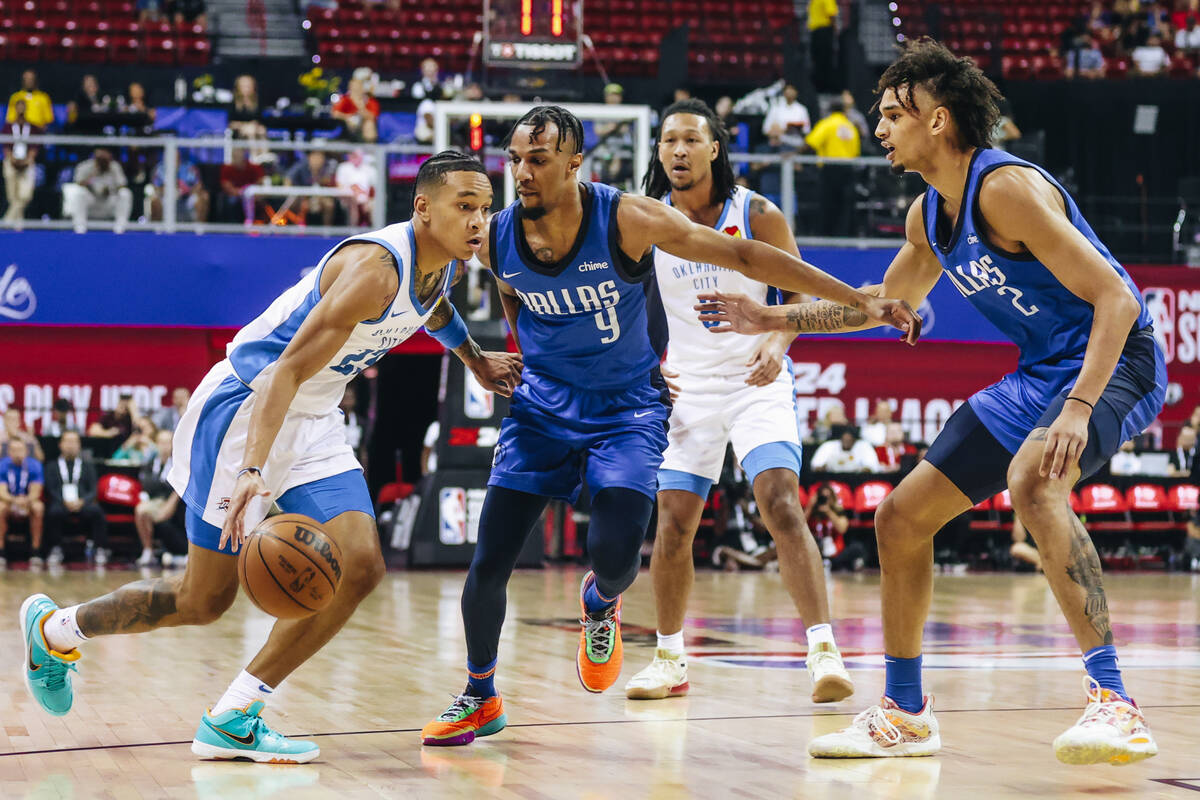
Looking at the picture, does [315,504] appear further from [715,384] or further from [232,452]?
[715,384]


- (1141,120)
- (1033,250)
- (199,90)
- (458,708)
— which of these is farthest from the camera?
(1141,120)

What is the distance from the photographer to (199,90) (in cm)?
1803

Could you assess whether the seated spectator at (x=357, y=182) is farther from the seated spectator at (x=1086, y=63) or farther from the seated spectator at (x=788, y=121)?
the seated spectator at (x=1086, y=63)

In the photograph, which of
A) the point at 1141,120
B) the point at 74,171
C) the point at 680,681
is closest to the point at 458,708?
the point at 680,681

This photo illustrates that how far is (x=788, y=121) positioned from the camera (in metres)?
16.2

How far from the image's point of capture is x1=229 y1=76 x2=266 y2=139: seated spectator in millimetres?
14703

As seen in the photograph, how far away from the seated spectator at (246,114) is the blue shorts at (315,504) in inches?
427

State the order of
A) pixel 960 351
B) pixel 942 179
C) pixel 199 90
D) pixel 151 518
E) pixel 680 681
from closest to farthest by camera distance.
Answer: pixel 942 179 → pixel 680 681 → pixel 151 518 → pixel 960 351 → pixel 199 90

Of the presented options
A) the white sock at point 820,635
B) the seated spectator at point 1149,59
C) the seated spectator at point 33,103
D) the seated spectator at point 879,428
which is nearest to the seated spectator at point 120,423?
the seated spectator at point 33,103

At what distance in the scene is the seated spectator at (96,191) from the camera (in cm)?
1377

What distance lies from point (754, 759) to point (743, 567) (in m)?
9.58

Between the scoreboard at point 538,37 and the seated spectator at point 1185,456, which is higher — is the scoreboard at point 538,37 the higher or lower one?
the higher one

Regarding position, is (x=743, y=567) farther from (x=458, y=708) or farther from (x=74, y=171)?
(x=458, y=708)

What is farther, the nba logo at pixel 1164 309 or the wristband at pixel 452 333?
the nba logo at pixel 1164 309
